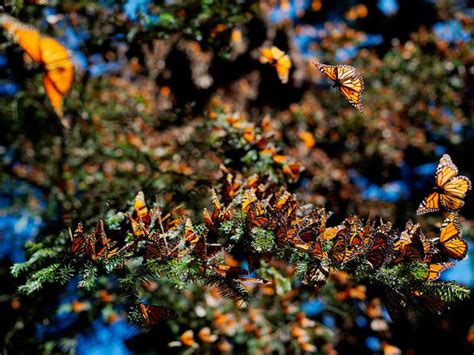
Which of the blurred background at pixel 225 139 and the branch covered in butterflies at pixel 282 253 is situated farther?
the blurred background at pixel 225 139

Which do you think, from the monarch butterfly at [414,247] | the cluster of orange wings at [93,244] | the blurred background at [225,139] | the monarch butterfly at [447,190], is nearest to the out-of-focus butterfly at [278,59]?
the blurred background at [225,139]

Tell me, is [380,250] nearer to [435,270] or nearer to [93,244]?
[435,270]

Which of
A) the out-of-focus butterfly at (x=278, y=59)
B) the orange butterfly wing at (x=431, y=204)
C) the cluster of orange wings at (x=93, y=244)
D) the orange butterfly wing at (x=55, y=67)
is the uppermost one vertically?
the orange butterfly wing at (x=55, y=67)

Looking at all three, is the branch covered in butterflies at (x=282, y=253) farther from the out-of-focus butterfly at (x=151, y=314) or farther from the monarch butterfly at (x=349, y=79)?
the monarch butterfly at (x=349, y=79)

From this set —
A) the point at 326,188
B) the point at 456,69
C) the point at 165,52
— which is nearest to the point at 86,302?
the point at 326,188

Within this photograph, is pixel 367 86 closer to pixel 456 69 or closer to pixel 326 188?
pixel 456 69
